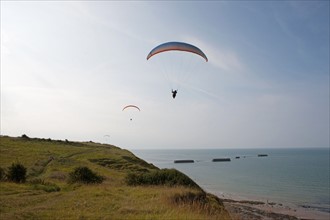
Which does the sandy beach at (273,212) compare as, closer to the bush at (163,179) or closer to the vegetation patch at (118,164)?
the vegetation patch at (118,164)

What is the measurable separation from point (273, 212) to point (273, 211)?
3.51ft

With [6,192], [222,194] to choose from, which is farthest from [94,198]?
[222,194]

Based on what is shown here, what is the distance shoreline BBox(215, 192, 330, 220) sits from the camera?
42.8 m

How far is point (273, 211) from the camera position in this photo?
46.7 m

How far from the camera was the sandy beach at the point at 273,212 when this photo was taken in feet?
140

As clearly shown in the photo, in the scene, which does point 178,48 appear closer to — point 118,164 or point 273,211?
point 118,164

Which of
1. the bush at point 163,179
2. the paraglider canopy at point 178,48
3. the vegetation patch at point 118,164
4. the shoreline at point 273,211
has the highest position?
the paraglider canopy at point 178,48

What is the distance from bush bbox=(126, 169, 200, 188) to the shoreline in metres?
16.3

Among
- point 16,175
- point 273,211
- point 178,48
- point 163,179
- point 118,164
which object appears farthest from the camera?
point 118,164

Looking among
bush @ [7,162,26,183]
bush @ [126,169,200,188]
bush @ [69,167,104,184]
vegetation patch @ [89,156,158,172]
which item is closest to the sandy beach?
vegetation patch @ [89,156,158,172]

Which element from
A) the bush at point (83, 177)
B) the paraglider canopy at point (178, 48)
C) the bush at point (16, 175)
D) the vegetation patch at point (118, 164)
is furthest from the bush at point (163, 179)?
the vegetation patch at point (118, 164)

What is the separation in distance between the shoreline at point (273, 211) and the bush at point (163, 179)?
16.3m

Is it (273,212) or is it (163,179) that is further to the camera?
(273,212)

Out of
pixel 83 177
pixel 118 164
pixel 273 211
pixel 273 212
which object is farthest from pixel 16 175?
pixel 273 211
